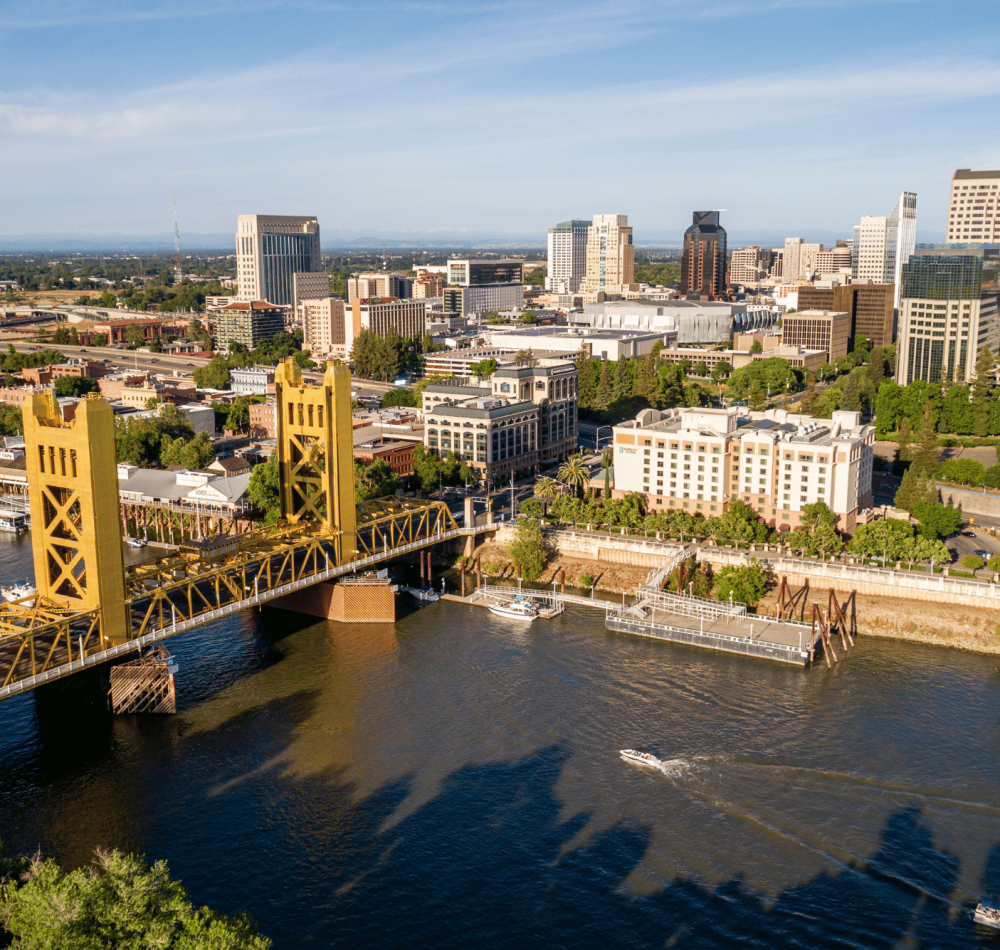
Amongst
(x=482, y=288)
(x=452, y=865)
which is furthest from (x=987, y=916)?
(x=482, y=288)

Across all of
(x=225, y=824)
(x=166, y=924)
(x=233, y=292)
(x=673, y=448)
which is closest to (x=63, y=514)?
(x=225, y=824)

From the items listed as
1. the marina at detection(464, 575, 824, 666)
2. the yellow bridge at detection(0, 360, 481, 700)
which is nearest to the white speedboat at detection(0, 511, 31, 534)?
the yellow bridge at detection(0, 360, 481, 700)

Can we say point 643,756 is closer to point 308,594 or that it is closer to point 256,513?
point 308,594

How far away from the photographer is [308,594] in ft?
139

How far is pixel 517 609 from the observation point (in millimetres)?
41906

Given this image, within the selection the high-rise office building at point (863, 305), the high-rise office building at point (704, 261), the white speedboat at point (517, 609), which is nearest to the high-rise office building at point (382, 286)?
the high-rise office building at point (704, 261)

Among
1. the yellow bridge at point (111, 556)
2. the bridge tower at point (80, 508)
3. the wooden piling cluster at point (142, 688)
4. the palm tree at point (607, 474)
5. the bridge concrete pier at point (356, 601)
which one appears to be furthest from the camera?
the palm tree at point (607, 474)

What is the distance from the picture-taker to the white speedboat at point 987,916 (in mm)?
22188

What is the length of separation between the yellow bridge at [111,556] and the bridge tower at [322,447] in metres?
0.05

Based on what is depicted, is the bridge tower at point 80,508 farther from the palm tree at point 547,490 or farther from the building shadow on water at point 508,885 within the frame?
the palm tree at point 547,490

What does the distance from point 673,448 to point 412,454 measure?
685 inches

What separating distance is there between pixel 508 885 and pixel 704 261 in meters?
163

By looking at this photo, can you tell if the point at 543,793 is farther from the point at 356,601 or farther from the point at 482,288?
the point at 482,288

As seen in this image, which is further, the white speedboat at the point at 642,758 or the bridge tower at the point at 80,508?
the bridge tower at the point at 80,508
